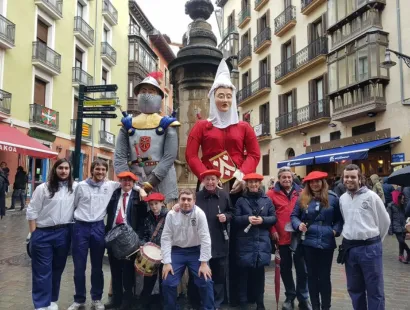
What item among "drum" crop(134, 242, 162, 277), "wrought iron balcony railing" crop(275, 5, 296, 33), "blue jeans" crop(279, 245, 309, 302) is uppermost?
"wrought iron balcony railing" crop(275, 5, 296, 33)

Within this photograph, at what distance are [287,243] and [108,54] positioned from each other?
2715 cm

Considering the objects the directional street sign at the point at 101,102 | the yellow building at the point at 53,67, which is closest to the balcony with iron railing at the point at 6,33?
the yellow building at the point at 53,67

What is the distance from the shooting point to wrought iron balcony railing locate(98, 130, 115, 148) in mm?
28875

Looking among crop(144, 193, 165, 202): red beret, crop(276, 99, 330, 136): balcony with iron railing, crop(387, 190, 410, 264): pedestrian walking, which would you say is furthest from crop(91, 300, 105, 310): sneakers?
crop(276, 99, 330, 136): balcony with iron railing

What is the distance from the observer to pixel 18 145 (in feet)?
49.6

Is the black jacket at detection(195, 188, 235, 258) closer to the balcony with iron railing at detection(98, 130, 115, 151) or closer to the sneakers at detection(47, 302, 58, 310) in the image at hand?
the sneakers at detection(47, 302, 58, 310)

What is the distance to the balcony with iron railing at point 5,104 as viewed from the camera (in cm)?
1828

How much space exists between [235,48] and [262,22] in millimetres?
4436

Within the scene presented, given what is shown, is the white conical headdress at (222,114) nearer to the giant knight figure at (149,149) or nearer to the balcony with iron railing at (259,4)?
the giant knight figure at (149,149)

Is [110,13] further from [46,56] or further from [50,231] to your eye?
[50,231]

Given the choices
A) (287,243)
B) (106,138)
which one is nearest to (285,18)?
(106,138)

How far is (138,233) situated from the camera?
4402 mm

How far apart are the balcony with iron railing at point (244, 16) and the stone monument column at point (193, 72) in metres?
23.8

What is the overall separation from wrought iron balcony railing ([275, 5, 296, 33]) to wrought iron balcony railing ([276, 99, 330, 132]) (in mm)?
5487
